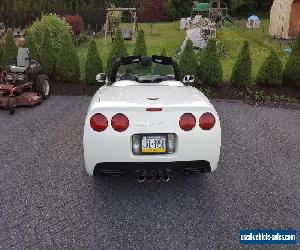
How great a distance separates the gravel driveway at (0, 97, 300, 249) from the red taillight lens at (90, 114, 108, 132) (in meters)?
1.08

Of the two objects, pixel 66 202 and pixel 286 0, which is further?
pixel 286 0

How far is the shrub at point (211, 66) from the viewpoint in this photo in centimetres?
1119

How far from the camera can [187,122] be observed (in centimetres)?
470

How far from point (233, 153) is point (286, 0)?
18750 mm

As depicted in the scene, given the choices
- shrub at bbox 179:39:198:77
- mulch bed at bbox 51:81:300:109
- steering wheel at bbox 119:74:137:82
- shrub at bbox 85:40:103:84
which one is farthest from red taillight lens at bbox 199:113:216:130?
shrub at bbox 85:40:103:84

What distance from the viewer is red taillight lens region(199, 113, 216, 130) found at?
474cm

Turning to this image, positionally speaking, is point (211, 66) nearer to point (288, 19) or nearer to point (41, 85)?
point (41, 85)

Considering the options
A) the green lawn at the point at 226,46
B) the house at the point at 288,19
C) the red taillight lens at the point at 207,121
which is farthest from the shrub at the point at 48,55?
the house at the point at 288,19

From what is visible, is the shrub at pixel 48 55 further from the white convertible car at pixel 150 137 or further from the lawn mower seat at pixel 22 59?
the white convertible car at pixel 150 137

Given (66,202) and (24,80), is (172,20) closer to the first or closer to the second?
(24,80)

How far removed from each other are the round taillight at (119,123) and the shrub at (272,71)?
25.1 feet

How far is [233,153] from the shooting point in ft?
22.8

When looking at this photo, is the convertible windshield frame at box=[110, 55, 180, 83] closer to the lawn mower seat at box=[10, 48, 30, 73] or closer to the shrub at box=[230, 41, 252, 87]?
the lawn mower seat at box=[10, 48, 30, 73]

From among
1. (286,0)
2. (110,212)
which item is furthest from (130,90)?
(286,0)
